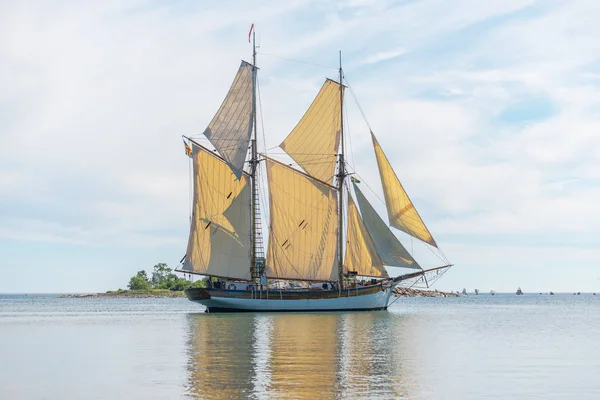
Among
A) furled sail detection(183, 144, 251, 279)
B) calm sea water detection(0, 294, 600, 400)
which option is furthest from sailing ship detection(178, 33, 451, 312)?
calm sea water detection(0, 294, 600, 400)

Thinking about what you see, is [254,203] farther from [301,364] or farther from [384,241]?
[301,364]

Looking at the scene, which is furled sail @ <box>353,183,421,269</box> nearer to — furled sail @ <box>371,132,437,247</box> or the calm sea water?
furled sail @ <box>371,132,437,247</box>

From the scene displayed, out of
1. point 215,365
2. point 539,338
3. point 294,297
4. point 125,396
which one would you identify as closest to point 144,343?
point 215,365

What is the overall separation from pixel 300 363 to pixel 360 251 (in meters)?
51.9

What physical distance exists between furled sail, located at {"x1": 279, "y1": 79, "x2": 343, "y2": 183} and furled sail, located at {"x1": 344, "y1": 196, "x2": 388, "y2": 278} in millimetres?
5053

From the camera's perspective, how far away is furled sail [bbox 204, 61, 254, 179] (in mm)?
82688

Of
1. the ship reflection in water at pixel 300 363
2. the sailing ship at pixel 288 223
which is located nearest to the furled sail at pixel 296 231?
the sailing ship at pixel 288 223

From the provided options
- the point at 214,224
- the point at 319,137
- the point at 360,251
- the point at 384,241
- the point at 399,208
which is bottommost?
the point at 360,251

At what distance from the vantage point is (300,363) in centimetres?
3272

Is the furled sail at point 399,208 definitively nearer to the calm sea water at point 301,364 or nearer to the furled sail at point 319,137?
the furled sail at point 319,137

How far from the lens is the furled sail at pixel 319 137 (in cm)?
8494

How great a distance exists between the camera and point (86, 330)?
59594mm

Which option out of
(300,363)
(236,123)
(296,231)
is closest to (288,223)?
(296,231)

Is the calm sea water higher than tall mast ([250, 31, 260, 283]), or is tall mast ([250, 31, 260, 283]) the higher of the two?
tall mast ([250, 31, 260, 283])
